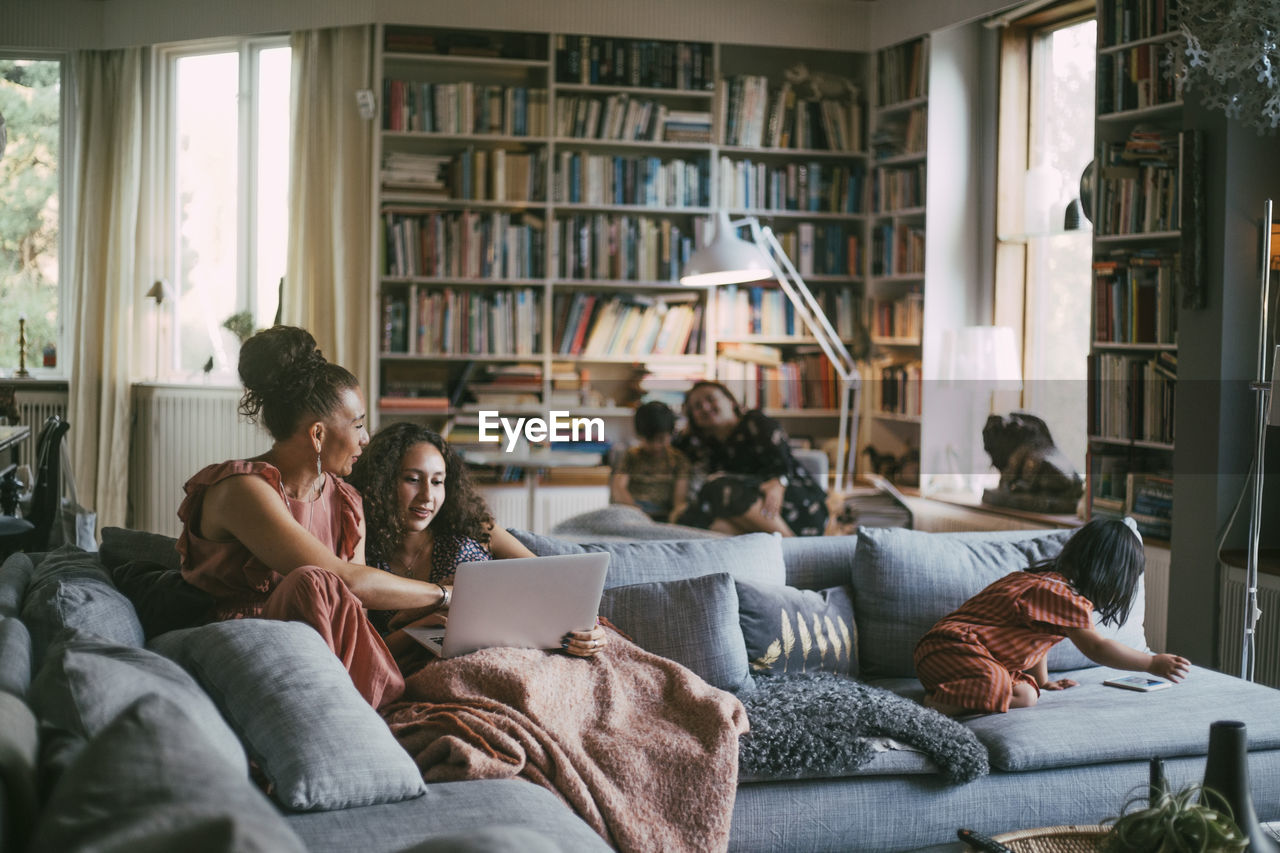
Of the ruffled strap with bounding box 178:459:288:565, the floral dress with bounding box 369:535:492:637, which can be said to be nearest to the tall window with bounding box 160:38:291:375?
the floral dress with bounding box 369:535:492:637

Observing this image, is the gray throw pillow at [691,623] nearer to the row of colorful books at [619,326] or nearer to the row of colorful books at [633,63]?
the row of colorful books at [619,326]

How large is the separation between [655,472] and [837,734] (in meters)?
2.43

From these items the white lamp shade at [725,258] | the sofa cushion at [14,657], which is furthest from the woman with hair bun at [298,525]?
the white lamp shade at [725,258]

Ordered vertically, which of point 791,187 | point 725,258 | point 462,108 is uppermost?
point 462,108

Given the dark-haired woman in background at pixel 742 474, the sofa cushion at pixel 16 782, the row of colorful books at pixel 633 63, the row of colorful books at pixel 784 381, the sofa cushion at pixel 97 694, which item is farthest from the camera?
the row of colorful books at pixel 784 381

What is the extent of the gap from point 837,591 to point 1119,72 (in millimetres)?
2537

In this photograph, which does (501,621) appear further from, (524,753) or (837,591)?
(837,591)

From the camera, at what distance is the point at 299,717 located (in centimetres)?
169

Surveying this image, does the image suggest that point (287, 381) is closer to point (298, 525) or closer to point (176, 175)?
Result: point (298, 525)

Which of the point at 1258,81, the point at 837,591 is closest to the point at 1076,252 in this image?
the point at 1258,81

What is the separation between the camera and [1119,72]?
168 inches

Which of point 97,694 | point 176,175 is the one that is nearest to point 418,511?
point 97,694

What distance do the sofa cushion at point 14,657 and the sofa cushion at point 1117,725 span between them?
5.53 ft

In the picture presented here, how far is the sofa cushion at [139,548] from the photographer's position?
2424mm
